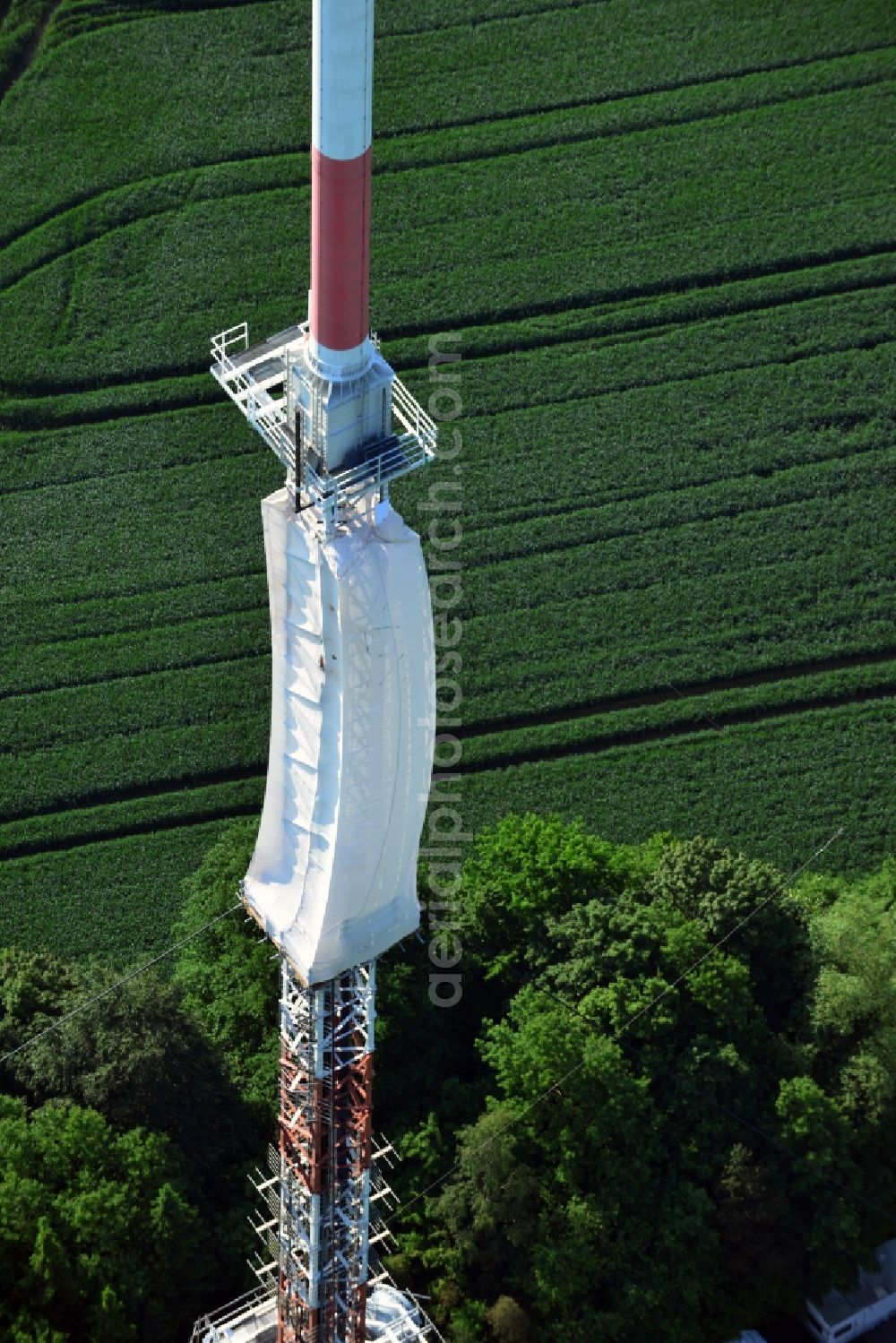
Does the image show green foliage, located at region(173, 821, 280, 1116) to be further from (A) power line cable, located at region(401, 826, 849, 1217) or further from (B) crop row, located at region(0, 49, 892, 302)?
(B) crop row, located at region(0, 49, 892, 302)

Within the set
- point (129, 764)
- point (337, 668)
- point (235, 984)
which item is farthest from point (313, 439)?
point (129, 764)

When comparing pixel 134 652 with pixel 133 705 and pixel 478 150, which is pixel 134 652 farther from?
pixel 478 150

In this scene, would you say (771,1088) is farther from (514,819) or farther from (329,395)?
(329,395)

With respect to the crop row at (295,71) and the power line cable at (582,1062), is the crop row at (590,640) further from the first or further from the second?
the crop row at (295,71)

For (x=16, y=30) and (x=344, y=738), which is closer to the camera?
(x=344, y=738)

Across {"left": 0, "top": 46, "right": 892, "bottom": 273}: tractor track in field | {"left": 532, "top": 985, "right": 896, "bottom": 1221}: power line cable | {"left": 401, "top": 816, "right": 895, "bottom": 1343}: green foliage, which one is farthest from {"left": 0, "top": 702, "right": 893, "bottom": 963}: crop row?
{"left": 0, "top": 46, "right": 892, "bottom": 273}: tractor track in field

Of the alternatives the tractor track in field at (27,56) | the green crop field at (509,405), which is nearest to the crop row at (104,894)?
the green crop field at (509,405)
